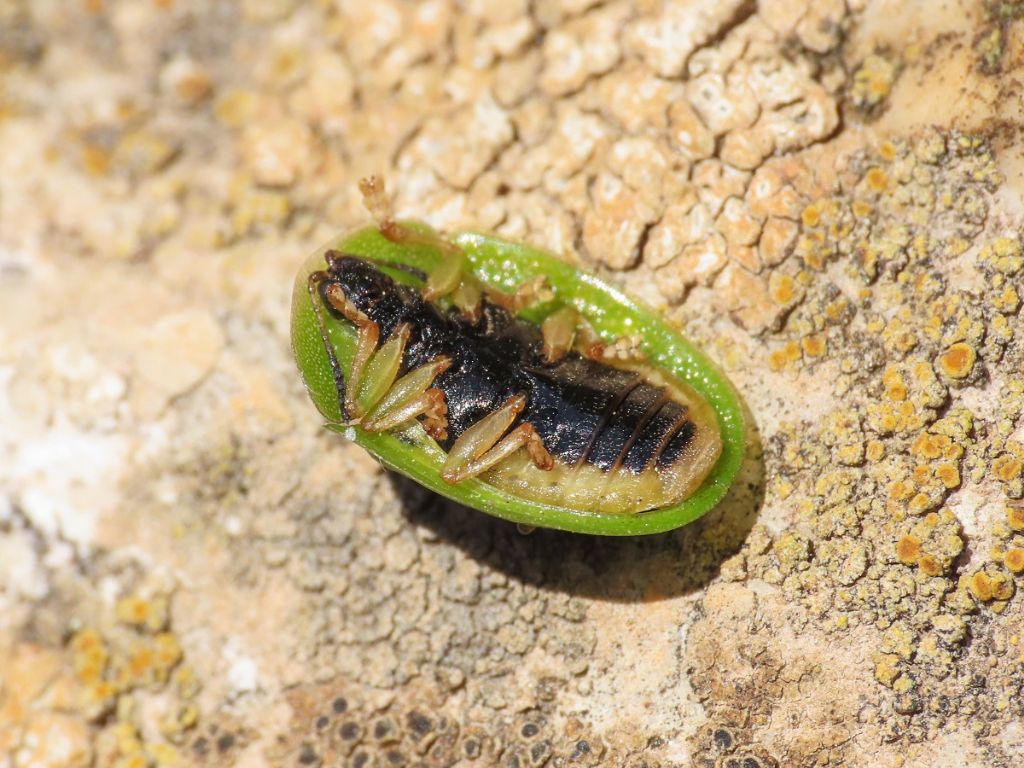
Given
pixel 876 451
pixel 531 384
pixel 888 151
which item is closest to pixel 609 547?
pixel 531 384

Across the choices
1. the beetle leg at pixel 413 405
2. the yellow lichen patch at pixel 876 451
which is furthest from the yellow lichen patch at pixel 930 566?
the beetle leg at pixel 413 405

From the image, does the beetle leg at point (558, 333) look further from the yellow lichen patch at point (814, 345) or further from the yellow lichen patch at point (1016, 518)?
the yellow lichen patch at point (1016, 518)

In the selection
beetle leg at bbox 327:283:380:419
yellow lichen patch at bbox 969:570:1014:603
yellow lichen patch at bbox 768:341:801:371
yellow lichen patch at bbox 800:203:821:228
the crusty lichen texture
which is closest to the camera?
yellow lichen patch at bbox 969:570:1014:603

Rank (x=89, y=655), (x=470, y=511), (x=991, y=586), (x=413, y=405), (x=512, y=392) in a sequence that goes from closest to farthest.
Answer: (x=991, y=586) → (x=413, y=405) → (x=512, y=392) → (x=470, y=511) → (x=89, y=655)

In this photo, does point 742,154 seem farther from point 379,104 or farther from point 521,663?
point 521,663

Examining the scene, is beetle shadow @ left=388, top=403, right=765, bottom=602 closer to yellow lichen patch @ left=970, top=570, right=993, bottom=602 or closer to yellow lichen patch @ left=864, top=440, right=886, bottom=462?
yellow lichen patch @ left=864, top=440, right=886, bottom=462

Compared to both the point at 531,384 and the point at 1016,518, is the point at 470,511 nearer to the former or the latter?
the point at 531,384

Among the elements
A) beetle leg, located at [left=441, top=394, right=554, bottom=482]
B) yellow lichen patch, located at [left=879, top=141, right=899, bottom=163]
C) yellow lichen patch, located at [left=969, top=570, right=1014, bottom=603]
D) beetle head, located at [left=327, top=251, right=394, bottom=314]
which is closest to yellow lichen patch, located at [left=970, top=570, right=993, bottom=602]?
yellow lichen patch, located at [left=969, top=570, right=1014, bottom=603]
